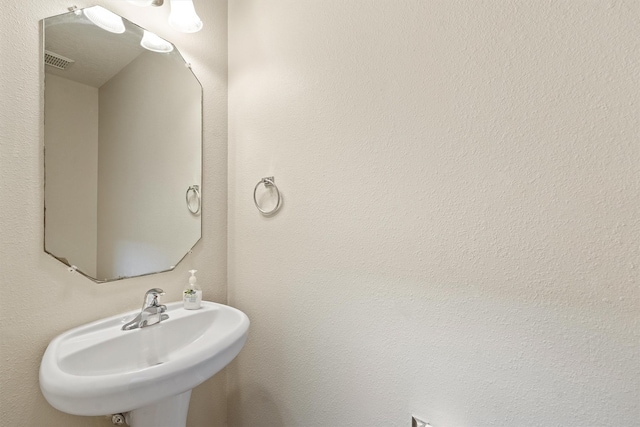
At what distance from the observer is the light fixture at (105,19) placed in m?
0.92

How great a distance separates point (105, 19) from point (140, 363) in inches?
45.4

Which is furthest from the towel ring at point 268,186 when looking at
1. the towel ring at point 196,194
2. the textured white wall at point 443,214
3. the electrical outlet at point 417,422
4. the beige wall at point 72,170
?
the electrical outlet at point 417,422

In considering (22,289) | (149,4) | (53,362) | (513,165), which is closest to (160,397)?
(53,362)

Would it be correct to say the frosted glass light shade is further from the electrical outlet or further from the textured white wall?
the electrical outlet

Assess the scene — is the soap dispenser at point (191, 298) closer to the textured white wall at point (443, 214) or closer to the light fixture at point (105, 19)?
the textured white wall at point (443, 214)

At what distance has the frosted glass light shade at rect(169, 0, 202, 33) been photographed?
1035 mm

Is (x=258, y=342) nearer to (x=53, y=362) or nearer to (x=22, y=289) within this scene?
(x=53, y=362)

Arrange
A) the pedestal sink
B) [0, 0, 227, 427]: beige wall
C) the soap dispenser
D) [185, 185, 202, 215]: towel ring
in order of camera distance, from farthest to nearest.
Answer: [185, 185, 202, 215]: towel ring < the soap dispenser < [0, 0, 227, 427]: beige wall < the pedestal sink

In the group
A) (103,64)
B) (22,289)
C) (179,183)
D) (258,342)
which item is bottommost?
(258,342)

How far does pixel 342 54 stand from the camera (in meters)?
1.00

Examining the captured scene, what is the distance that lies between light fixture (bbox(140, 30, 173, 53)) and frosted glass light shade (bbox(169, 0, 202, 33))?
75 mm

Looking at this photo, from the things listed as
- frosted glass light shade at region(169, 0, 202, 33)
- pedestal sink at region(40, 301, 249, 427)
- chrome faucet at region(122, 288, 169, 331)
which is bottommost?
pedestal sink at region(40, 301, 249, 427)

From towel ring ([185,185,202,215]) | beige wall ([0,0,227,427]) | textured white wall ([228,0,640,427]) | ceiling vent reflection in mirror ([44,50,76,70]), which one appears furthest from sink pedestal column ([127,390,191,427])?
ceiling vent reflection in mirror ([44,50,76,70])

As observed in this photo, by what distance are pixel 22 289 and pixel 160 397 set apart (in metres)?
0.51
